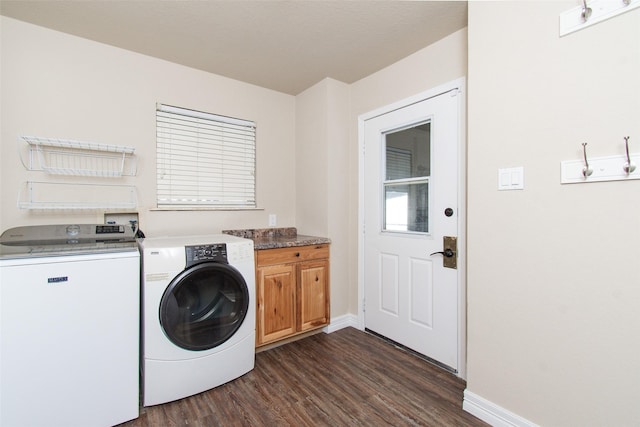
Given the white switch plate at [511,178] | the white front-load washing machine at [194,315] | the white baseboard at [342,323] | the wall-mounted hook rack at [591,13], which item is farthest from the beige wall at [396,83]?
the white front-load washing machine at [194,315]

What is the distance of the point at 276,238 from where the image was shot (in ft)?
9.37

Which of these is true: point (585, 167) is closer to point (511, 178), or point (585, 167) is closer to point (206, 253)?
point (511, 178)

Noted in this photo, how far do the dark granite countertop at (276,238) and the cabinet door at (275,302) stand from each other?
18cm

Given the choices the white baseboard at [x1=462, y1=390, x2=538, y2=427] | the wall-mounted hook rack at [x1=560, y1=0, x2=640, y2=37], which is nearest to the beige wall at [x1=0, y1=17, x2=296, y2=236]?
the white baseboard at [x1=462, y1=390, x2=538, y2=427]

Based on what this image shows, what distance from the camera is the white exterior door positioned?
2.11 meters

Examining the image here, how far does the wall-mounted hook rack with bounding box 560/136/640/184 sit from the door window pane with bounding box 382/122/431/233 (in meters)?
0.98

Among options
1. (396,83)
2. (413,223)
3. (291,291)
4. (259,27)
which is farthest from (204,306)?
(396,83)

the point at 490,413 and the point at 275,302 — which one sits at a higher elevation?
the point at 275,302

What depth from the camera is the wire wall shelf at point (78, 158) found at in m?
1.97

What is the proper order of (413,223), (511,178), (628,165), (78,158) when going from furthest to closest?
(413,223)
(78,158)
(511,178)
(628,165)

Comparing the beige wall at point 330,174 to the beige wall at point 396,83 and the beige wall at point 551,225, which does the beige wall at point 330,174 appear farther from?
the beige wall at point 551,225

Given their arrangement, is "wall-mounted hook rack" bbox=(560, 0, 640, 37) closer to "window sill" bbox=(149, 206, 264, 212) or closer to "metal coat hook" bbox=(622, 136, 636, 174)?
"metal coat hook" bbox=(622, 136, 636, 174)

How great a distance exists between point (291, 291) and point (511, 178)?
1.80 metres

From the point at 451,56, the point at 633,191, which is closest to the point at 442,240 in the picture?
the point at 633,191
